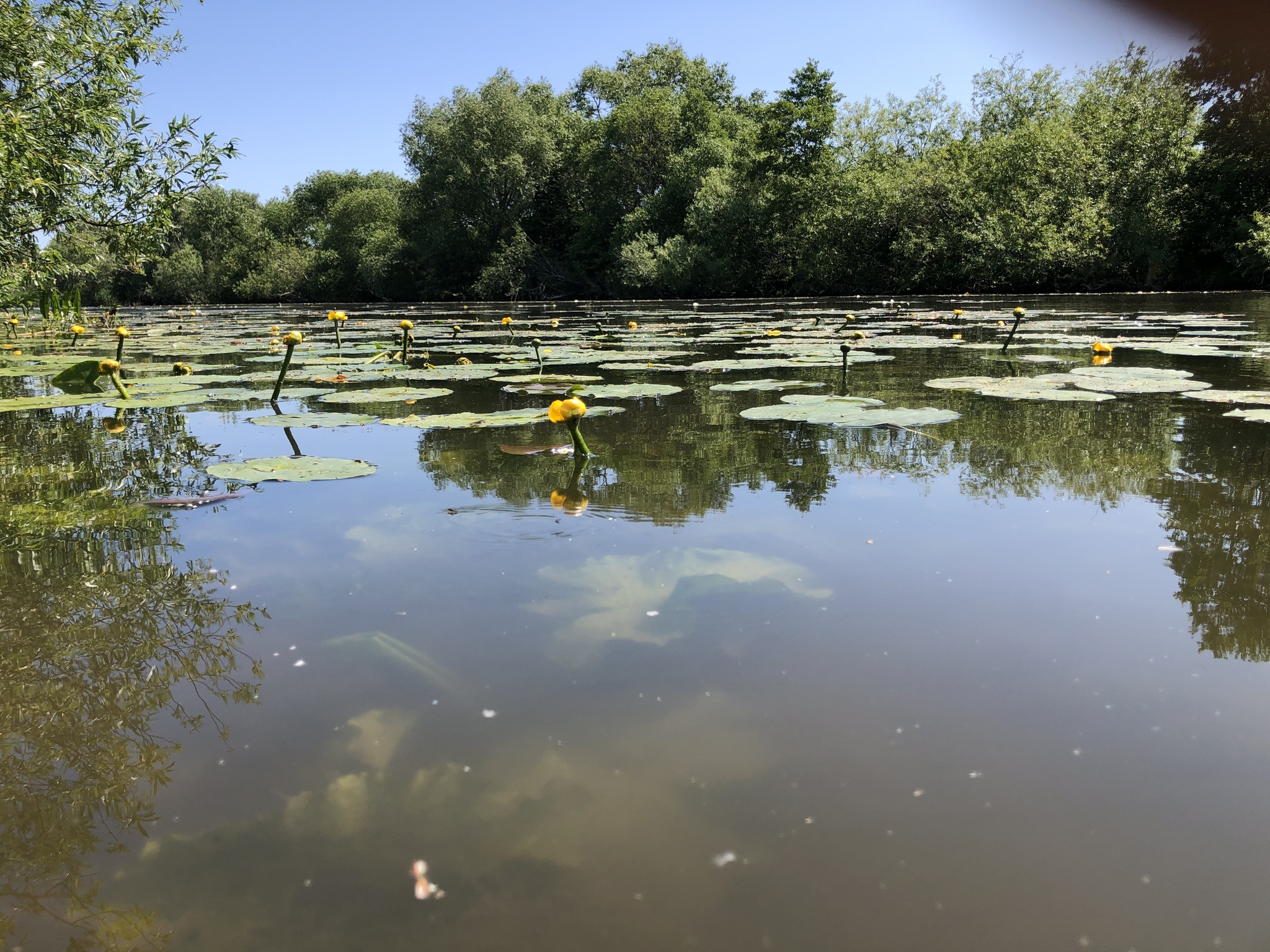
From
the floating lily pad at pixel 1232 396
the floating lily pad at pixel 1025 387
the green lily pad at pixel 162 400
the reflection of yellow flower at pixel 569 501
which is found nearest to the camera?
the reflection of yellow flower at pixel 569 501

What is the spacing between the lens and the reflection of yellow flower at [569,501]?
6.20 ft

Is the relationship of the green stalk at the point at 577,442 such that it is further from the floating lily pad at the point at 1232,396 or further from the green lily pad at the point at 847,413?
the floating lily pad at the point at 1232,396

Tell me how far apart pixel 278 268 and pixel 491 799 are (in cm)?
3787

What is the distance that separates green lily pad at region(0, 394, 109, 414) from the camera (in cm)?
387

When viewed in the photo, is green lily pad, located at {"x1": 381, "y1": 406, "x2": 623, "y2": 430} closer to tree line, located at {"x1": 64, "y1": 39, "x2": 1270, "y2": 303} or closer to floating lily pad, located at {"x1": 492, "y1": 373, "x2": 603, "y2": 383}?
floating lily pad, located at {"x1": 492, "y1": 373, "x2": 603, "y2": 383}

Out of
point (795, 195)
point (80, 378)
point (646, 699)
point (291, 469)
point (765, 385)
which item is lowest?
point (646, 699)

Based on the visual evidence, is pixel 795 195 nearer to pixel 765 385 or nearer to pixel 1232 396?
pixel 765 385

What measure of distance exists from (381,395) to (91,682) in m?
2.82

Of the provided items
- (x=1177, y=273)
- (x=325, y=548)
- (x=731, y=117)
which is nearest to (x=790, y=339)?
(x=325, y=548)

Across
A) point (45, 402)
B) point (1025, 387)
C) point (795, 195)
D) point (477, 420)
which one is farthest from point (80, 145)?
point (795, 195)

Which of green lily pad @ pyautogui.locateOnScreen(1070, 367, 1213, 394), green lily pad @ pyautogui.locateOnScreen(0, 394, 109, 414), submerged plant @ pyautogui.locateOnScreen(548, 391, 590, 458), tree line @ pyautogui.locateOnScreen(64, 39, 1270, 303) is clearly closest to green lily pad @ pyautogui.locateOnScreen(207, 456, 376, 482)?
submerged plant @ pyautogui.locateOnScreen(548, 391, 590, 458)

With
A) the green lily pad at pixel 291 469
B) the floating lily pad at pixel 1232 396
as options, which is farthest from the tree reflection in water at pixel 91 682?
the floating lily pad at pixel 1232 396

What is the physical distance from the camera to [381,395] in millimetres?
3775

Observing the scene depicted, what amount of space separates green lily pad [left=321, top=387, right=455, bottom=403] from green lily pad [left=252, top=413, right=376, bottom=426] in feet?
0.96
